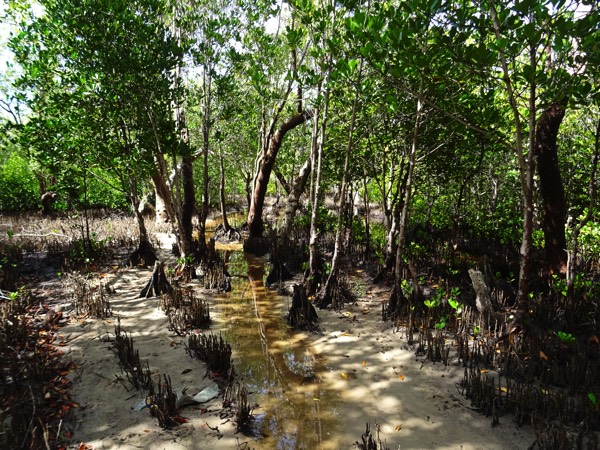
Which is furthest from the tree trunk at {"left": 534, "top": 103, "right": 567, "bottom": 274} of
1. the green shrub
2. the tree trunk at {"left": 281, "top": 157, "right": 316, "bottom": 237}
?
the green shrub

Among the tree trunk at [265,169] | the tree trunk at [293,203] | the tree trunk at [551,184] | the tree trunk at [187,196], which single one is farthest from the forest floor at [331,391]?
the tree trunk at [265,169]

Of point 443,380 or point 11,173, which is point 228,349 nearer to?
point 443,380

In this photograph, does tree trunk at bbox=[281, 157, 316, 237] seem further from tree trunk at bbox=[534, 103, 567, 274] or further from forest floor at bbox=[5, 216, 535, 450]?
tree trunk at bbox=[534, 103, 567, 274]

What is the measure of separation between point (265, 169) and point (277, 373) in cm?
781

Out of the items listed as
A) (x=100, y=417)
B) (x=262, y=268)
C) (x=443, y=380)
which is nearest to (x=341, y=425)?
(x=443, y=380)

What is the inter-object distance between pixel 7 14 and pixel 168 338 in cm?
786

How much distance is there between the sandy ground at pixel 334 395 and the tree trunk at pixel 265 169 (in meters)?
6.44

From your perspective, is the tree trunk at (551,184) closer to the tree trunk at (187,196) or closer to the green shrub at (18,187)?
the tree trunk at (187,196)

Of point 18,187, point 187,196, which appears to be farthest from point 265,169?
point 18,187

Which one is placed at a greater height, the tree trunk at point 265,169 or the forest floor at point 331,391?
the tree trunk at point 265,169

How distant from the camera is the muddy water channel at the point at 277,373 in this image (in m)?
3.10

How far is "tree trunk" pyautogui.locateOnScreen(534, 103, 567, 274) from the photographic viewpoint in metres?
5.05

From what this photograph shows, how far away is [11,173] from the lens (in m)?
16.4

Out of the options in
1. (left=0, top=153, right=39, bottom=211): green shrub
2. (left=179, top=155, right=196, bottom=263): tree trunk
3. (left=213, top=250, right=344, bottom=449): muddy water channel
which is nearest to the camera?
(left=213, top=250, right=344, bottom=449): muddy water channel
